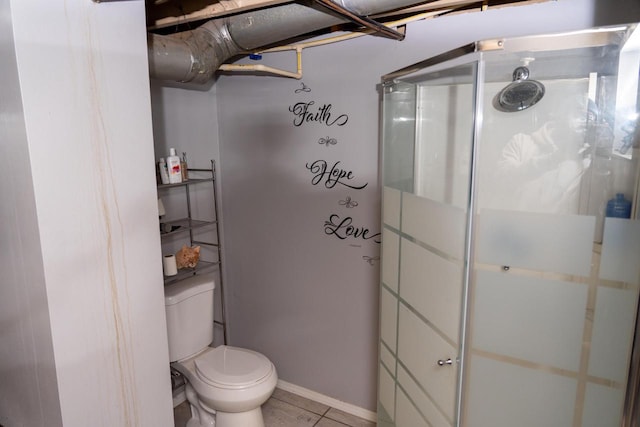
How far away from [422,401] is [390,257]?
2.01 feet

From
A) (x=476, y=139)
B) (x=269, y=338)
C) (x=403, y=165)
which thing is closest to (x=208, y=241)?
(x=269, y=338)

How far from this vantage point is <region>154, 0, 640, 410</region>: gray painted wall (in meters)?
2.13

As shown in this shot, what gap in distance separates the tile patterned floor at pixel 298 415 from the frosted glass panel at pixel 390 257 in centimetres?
97

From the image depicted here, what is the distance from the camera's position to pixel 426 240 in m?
1.62

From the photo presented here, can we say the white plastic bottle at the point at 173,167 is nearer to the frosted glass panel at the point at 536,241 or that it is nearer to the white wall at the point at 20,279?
the white wall at the point at 20,279

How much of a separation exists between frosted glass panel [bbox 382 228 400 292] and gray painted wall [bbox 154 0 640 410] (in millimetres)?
257

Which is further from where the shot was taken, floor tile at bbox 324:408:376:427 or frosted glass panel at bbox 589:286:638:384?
floor tile at bbox 324:408:376:427

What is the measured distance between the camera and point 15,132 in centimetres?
127

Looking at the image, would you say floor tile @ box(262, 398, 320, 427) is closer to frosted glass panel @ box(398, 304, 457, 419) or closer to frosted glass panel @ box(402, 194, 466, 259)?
frosted glass panel @ box(398, 304, 457, 419)

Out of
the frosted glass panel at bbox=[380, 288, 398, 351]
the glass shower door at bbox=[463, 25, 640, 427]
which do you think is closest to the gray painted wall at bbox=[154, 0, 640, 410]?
the frosted glass panel at bbox=[380, 288, 398, 351]

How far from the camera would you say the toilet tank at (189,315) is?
2199 mm

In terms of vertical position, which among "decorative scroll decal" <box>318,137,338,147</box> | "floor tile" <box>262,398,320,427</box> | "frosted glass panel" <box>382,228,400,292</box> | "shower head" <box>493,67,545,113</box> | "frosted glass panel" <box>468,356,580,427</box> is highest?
"shower head" <box>493,67,545,113</box>

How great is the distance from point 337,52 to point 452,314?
1.42 metres

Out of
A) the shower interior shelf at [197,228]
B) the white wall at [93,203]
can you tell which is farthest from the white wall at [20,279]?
the shower interior shelf at [197,228]
